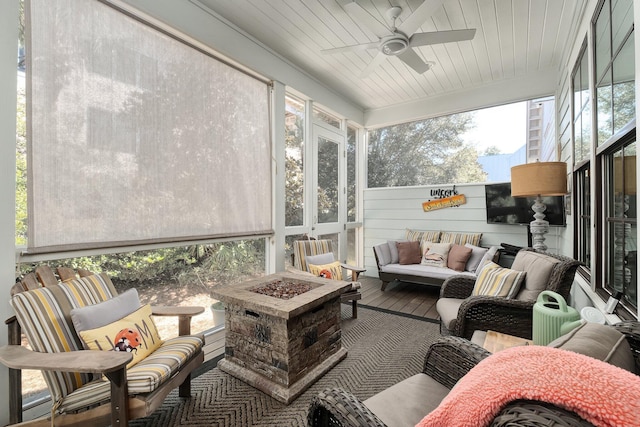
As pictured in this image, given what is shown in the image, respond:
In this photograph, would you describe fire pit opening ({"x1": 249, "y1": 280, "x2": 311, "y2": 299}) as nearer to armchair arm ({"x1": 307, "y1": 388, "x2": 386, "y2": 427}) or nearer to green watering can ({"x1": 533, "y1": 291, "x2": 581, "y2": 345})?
armchair arm ({"x1": 307, "y1": 388, "x2": 386, "y2": 427})

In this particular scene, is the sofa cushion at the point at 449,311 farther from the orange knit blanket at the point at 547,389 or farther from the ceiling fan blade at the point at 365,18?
the ceiling fan blade at the point at 365,18

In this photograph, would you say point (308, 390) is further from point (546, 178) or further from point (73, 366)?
point (546, 178)

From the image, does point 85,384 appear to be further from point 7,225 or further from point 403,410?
point 403,410

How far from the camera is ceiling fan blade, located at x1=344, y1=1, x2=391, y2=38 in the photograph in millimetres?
2326

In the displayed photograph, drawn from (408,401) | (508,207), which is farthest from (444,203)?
(408,401)

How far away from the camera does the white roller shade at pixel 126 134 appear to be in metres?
1.80

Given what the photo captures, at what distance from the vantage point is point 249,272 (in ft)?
10.8

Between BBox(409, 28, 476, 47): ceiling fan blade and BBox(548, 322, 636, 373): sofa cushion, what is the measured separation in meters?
2.38

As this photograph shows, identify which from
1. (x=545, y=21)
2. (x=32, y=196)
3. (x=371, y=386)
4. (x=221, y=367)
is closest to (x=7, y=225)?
(x=32, y=196)

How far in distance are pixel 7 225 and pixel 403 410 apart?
7.59ft

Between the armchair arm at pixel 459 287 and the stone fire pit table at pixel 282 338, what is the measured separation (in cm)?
107

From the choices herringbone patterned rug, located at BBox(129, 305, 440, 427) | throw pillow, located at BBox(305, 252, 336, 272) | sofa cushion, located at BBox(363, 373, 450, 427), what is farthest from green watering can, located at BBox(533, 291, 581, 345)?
throw pillow, located at BBox(305, 252, 336, 272)

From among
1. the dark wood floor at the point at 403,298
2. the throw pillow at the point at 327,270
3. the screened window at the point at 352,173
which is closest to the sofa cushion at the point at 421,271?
the dark wood floor at the point at 403,298

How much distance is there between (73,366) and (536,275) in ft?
9.01
